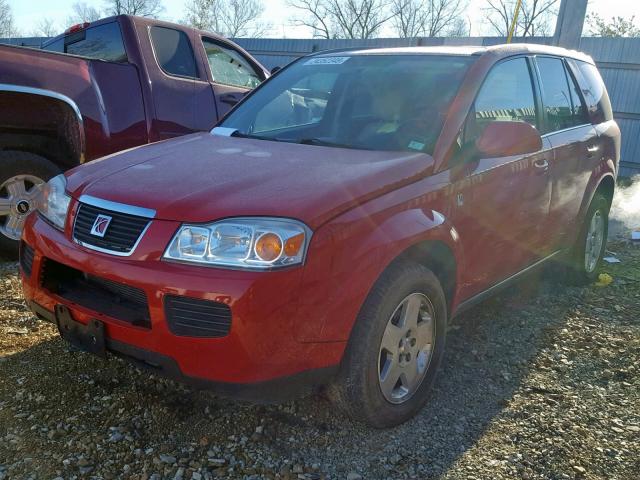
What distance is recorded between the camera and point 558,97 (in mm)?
4039

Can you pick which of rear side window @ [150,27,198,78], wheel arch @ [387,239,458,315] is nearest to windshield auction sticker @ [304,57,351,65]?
wheel arch @ [387,239,458,315]

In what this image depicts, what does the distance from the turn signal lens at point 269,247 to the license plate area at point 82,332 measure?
72 cm

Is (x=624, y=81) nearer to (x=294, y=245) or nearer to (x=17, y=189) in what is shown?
(x=17, y=189)


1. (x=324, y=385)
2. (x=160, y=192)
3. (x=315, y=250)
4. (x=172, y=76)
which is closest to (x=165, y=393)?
(x=324, y=385)

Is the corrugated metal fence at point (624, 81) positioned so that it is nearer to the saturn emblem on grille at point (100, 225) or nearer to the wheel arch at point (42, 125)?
the wheel arch at point (42, 125)

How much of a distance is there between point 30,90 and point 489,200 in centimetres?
323

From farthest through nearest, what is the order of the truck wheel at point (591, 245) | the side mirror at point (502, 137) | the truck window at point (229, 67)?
1. the truck window at point (229, 67)
2. the truck wheel at point (591, 245)
3. the side mirror at point (502, 137)

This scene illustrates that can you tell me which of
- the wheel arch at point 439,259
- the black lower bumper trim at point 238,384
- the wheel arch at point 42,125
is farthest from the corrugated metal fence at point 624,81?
the black lower bumper trim at point 238,384

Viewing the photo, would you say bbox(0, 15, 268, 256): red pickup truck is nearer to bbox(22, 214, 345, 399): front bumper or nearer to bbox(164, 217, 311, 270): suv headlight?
bbox(22, 214, 345, 399): front bumper

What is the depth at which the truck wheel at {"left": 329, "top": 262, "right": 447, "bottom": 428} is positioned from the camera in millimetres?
2447

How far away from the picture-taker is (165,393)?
2928 millimetres

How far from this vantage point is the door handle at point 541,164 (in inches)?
138

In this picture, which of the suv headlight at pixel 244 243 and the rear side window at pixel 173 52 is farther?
the rear side window at pixel 173 52

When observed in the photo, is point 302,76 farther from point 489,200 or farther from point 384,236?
point 384,236
